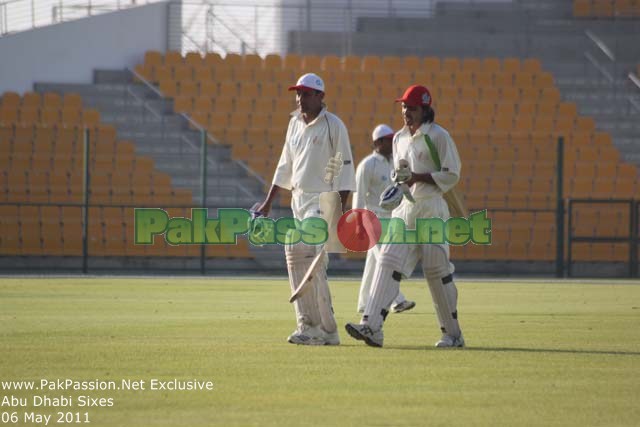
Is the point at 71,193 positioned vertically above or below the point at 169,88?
below

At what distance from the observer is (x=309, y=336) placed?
11477 mm

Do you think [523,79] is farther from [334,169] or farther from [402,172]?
[402,172]

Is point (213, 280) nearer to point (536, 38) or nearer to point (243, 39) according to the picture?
point (243, 39)

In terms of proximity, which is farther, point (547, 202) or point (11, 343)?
point (547, 202)

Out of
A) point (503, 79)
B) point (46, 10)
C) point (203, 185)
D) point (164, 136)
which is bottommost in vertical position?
point (203, 185)

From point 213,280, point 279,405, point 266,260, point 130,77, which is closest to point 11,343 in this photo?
point 279,405

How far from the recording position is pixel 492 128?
31125mm

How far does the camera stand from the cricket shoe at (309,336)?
11.4m

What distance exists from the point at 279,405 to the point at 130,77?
26121 millimetres

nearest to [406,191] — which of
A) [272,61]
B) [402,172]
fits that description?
[402,172]

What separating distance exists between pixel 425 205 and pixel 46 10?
24858mm

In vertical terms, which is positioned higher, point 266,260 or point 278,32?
point 278,32

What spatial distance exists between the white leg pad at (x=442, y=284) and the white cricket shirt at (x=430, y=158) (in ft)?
1.63

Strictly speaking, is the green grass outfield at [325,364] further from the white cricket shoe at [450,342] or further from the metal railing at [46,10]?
the metal railing at [46,10]
